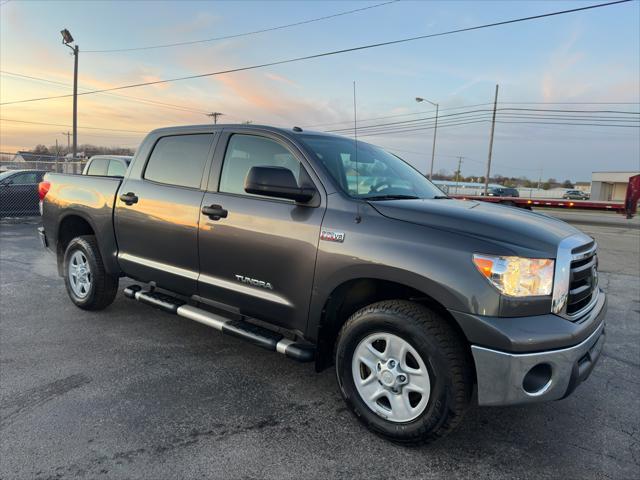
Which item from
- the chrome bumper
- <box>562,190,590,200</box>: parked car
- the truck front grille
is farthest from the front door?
<box>562,190,590,200</box>: parked car

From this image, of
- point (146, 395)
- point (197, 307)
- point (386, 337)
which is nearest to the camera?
point (386, 337)

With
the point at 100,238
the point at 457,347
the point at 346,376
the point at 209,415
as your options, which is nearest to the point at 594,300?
the point at 457,347

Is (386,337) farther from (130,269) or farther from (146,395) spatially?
(130,269)

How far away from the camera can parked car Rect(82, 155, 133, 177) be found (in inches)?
401

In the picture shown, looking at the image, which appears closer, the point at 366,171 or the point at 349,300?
the point at 349,300

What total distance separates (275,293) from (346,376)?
0.75 m

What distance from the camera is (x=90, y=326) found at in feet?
15.3

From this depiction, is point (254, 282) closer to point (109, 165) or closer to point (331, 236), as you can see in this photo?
point (331, 236)

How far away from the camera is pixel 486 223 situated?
267 cm

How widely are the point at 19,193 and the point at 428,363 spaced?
49.6 feet

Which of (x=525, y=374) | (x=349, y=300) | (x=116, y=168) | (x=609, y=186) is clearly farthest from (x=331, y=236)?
(x=609, y=186)

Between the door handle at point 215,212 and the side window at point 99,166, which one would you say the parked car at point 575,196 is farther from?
the door handle at point 215,212

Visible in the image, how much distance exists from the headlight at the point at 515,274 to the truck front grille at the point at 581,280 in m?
0.29

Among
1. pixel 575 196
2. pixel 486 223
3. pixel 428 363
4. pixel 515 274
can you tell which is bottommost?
pixel 428 363
